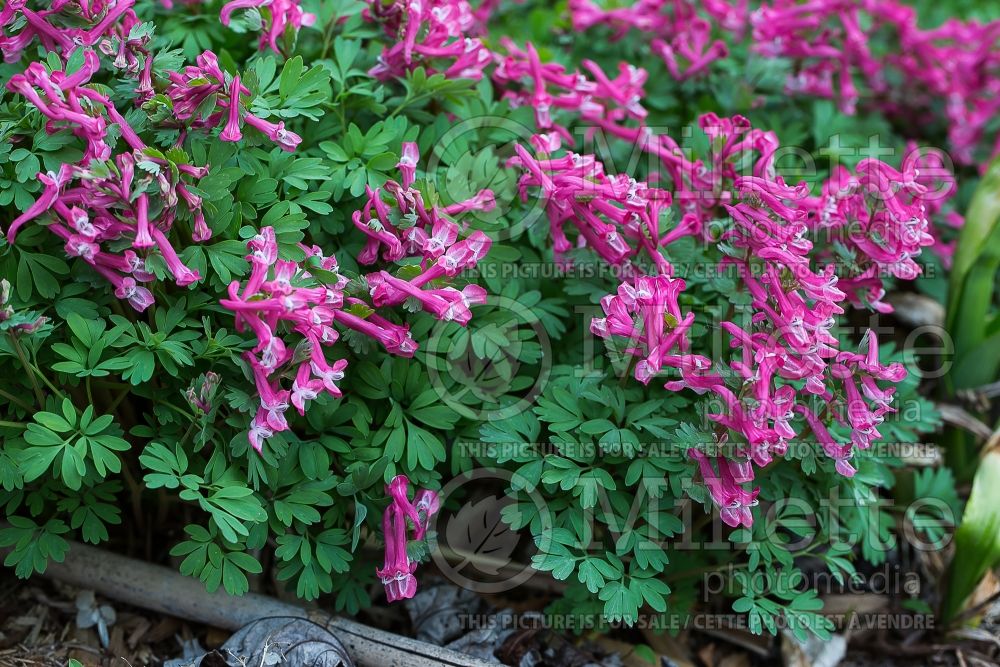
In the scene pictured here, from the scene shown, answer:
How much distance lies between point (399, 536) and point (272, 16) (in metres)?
1.54

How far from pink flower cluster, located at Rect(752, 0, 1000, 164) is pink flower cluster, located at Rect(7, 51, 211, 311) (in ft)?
8.06

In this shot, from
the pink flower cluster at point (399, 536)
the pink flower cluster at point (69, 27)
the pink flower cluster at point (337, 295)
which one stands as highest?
the pink flower cluster at point (69, 27)

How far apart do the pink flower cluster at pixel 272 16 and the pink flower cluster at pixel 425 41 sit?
0.26 meters

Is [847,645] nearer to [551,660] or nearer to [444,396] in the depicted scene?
[551,660]

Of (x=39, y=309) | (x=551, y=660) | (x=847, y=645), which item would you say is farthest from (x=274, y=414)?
(x=847, y=645)

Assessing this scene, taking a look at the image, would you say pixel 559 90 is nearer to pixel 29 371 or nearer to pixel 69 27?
pixel 69 27

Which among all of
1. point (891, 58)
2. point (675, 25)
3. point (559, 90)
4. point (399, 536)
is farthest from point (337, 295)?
point (891, 58)

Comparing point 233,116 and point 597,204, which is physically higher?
point 233,116

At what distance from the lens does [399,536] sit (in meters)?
2.23

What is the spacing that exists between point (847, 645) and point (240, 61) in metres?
2.88

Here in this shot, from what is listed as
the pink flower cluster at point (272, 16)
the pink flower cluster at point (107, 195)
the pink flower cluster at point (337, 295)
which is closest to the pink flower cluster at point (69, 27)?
the pink flower cluster at point (107, 195)

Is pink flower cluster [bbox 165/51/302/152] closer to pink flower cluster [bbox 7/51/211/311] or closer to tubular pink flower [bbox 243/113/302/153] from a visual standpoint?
tubular pink flower [bbox 243/113/302/153]

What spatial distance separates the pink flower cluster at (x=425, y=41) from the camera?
8.44ft

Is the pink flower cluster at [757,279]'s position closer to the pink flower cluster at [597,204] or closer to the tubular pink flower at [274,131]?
the pink flower cluster at [597,204]
